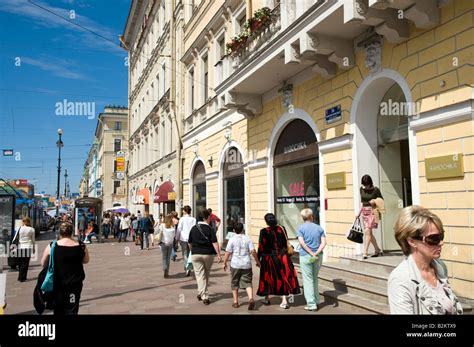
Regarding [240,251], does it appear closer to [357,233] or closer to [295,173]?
[357,233]

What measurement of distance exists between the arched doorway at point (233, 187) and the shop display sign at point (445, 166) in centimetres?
796

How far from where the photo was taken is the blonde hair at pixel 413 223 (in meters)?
2.15

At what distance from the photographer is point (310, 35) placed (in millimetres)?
8156

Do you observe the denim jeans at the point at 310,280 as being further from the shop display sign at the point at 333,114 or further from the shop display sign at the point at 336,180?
the shop display sign at the point at 333,114

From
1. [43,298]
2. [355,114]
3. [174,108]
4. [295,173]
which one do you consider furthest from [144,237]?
[43,298]

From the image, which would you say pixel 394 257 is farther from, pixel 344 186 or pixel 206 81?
pixel 206 81

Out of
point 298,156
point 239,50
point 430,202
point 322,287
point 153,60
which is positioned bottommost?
point 322,287

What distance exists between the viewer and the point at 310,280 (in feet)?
21.4

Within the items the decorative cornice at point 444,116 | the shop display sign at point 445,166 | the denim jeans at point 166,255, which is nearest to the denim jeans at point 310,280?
the shop display sign at point 445,166

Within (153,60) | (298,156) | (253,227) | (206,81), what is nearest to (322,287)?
(298,156)

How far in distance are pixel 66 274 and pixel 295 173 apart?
777 cm

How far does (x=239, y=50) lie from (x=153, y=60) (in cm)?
1768

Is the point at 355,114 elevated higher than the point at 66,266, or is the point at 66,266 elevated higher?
the point at 355,114
